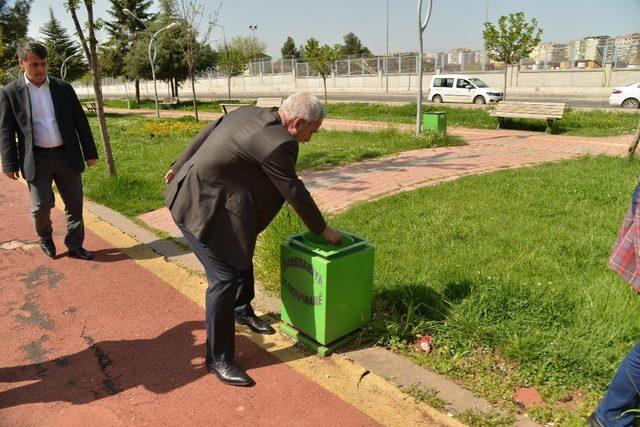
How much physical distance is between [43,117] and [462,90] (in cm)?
2430

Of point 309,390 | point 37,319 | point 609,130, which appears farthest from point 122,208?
point 609,130

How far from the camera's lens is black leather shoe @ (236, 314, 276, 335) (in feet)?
11.4

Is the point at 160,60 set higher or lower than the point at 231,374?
higher

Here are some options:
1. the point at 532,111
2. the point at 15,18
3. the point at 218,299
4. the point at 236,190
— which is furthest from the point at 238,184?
the point at 15,18

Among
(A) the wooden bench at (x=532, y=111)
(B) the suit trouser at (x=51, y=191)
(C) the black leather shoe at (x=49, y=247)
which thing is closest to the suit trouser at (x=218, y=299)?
(B) the suit trouser at (x=51, y=191)

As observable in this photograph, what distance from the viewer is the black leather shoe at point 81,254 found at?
4.85 meters

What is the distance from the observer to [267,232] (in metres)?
4.22

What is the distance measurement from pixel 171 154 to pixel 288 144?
8962 millimetres

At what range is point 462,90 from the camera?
2580 cm

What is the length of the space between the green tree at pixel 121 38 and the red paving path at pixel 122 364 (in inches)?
1264

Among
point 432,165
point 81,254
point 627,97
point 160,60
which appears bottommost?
point 81,254

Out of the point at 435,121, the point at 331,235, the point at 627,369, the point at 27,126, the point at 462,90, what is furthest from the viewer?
the point at 462,90

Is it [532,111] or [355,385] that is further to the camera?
[532,111]

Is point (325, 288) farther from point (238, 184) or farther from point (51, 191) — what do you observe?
point (51, 191)
